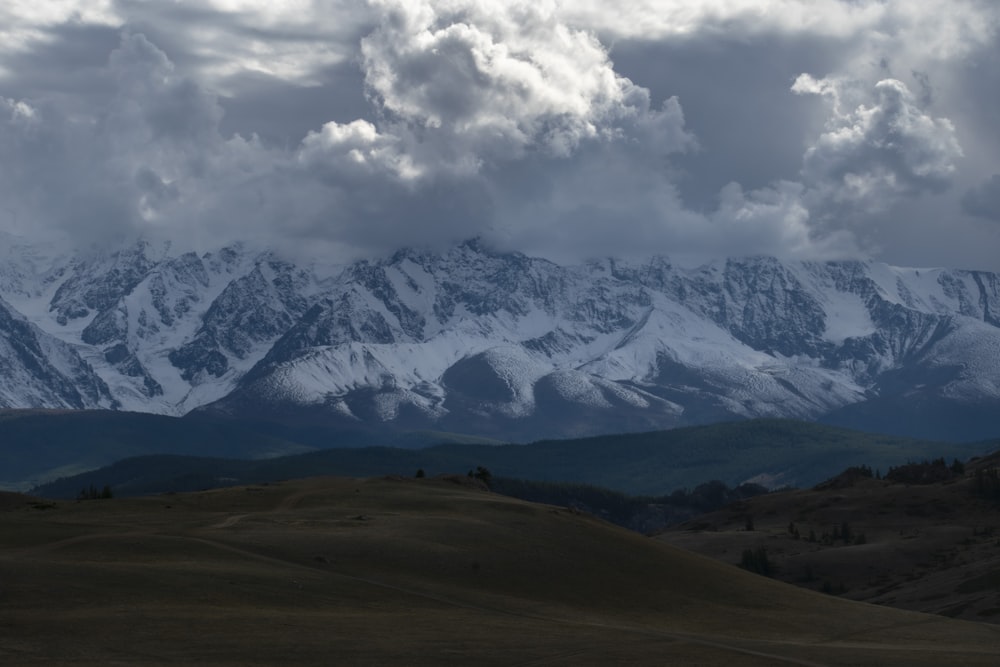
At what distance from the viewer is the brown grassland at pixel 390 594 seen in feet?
231

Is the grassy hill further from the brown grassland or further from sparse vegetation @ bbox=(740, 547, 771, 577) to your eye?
the brown grassland

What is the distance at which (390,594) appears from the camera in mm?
83812

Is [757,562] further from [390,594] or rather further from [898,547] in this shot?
[390,594]

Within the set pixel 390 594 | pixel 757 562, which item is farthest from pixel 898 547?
pixel 390 594

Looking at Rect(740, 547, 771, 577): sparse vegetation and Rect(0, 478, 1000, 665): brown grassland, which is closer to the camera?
Rect(0, 478, 1000, 665): brown grassland

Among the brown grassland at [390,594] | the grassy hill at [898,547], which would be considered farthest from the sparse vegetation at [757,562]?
the brown grassland at [390,594]

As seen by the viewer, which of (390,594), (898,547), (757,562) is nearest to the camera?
(390,594)

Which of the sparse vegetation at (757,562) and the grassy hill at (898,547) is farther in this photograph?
the sparse vegetation at (757,562)

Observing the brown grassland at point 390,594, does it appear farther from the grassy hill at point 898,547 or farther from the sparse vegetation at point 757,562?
the sparse vegetation at point 757,562

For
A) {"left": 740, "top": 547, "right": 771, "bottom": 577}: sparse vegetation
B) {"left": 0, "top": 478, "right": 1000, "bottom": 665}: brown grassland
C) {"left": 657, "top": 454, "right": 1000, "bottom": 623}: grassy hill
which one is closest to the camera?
{"left": 0, "top": 478, "right": 1000, "bottom": 665}: brown grassland

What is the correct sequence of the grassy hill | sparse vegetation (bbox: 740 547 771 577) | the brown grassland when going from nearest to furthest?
1. the brown grassland
2. the grassy hill
3. sparse vegetation (bbox: 740 547 771 577)

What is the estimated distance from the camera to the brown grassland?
70312 millimetres

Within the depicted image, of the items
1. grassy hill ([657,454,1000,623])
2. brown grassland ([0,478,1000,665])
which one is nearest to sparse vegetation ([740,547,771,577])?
grassy hill ([657,454,1000,623])

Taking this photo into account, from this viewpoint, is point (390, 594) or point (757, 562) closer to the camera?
point (390, 594)
